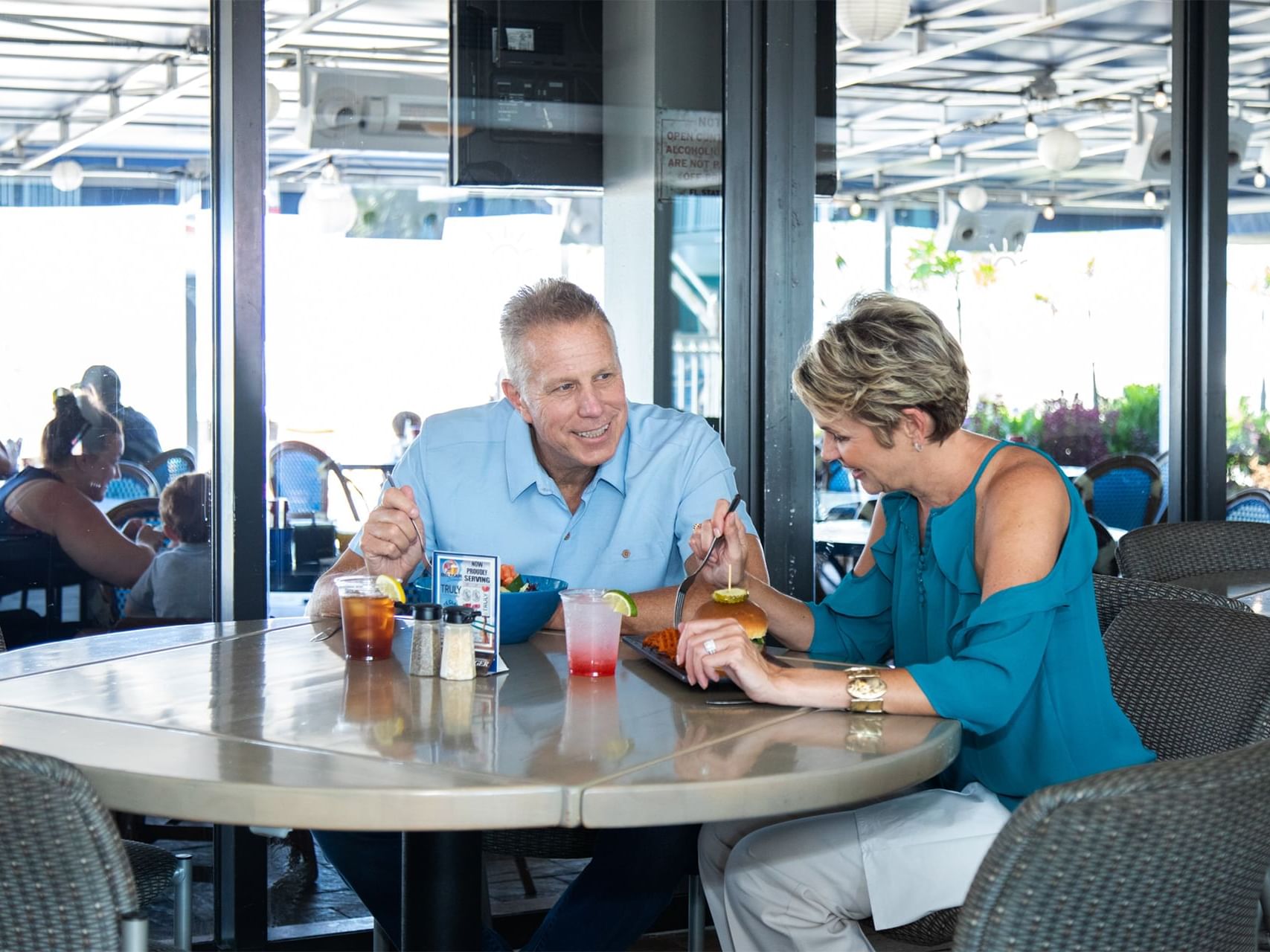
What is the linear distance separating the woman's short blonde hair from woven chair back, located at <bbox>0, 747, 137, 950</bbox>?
120 cm

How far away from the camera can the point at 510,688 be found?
1.79 metres

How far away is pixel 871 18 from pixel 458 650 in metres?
2.34

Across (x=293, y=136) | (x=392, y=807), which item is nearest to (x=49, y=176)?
(x=293, y=136)

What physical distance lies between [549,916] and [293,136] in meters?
1.84

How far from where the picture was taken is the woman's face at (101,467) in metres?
3.04

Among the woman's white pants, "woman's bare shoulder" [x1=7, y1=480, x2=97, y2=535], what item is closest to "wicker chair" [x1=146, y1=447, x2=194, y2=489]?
"woman's bare shoulder" [x1=7, y1=480, x2=97, y2=535]

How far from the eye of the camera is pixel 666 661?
75.7 inches

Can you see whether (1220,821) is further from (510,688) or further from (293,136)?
(293,136)

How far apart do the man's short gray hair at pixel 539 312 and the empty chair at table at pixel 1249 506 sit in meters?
2.35

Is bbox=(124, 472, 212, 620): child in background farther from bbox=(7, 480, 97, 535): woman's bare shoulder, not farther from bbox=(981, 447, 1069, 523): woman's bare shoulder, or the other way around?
bbox=(981, 447, 1069, 523): woman's bare shoulder

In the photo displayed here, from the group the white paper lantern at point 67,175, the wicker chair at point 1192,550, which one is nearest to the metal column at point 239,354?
the white paper lantern at point 67,175

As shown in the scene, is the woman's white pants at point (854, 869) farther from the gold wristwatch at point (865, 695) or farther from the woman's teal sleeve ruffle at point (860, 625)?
the woman's teal sleeve ruffle at point (860, 625)

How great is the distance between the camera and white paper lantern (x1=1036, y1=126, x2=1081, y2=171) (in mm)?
3826

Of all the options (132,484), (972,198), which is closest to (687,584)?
(132,484)
